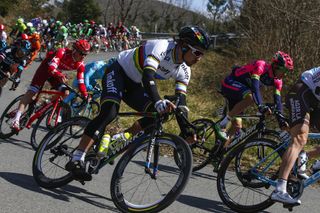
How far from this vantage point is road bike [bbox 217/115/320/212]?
547 centimetres

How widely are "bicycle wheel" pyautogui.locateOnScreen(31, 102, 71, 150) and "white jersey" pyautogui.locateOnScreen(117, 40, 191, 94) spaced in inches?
106

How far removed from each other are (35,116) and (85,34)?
27.9 meters

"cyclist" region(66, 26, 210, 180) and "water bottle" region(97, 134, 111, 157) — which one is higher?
"cyclist" region(66, 26, 210, 180)

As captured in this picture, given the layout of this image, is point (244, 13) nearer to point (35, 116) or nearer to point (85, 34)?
point (35, 116)

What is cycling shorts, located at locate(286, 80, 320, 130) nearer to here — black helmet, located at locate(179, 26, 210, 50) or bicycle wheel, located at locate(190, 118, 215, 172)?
black helmet, located at locate(179, 26, 210, 50)

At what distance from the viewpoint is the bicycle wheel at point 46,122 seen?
7758 mm

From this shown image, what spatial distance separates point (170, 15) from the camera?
7956 centimetres

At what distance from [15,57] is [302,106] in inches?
329

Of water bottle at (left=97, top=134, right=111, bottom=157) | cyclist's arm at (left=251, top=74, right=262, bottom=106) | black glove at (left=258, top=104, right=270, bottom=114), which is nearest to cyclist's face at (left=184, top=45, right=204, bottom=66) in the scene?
water bottle at (left=97, top=134, right=111, bottom=157)

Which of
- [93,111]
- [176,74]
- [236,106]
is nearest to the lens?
[176,74]

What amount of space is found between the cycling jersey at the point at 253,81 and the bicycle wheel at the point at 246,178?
1451 millimetres

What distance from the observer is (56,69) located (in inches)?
318

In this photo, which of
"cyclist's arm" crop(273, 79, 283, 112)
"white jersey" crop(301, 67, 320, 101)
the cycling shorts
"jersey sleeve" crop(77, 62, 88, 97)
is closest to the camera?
the cycling shorts

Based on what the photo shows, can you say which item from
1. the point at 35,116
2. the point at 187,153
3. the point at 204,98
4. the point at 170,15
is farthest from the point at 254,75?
the point at 170,15
